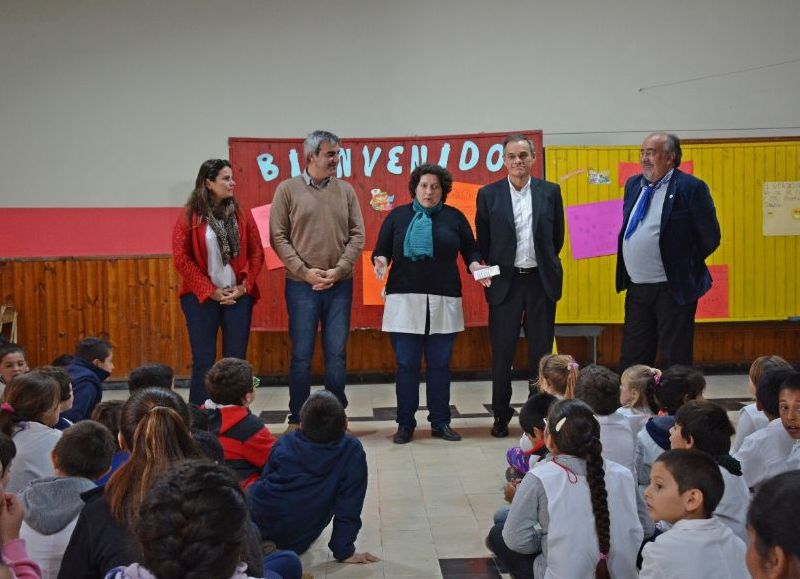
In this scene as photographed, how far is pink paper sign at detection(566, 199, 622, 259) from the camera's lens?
666 cm

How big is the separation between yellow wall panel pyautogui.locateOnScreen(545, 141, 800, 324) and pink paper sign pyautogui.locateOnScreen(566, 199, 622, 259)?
49 mm

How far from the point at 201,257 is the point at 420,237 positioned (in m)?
1.16

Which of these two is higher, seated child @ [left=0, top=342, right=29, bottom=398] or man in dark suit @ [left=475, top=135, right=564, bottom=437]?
man in dark suit @ [left=475, top=135, right=564, bottom=437]

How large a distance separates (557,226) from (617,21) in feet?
9.67

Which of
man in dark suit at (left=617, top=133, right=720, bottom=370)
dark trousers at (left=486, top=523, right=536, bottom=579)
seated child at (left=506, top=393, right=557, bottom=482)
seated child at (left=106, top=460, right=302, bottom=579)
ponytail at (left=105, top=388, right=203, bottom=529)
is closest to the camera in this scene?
seated child at (left=106, top=460, right=302, bottom=579)

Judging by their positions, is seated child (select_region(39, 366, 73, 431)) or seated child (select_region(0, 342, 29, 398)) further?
seated child (select_region(0, 342, 29, 398))

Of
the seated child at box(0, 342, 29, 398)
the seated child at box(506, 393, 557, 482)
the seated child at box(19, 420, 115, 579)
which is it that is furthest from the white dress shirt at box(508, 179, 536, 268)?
the seated child at box(19, 420, 115, 579)

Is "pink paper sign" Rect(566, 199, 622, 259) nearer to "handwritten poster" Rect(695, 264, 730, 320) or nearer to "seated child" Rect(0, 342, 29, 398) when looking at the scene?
"handwritten poster" Rect(695, 264, 730, 320)

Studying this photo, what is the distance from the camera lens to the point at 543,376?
367 centimetres

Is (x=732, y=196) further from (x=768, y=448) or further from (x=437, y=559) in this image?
(x=437, y=559)

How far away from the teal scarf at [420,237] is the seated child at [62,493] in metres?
2.58

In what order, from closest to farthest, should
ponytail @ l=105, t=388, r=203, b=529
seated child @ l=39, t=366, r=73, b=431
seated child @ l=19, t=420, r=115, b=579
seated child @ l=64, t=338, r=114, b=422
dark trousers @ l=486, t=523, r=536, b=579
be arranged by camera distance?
ponytail @ l=105, t=388, r=203, b=529 < seated child @ l=19, t=420, r=115, b=579 < dark trousers @ l=486, t=523, r=536, b=579 < seated child @ l=39, t=366, r=73, b=431 < seated child @ l=64, t=338, r=114, b=422

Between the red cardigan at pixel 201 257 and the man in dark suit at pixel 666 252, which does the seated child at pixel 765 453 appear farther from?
the red cardigan at pixel 201 257

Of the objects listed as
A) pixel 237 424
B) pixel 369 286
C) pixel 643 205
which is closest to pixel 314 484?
pixel 237 424
